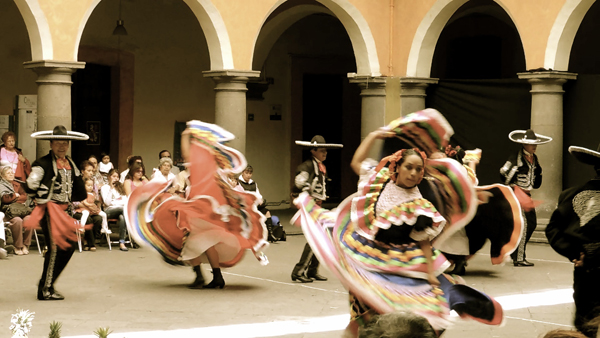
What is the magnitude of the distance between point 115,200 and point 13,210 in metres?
1.66

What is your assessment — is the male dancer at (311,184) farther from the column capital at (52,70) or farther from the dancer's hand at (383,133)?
the column capital at (52,70)

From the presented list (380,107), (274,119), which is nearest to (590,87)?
(380,107)

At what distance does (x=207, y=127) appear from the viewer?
9.68 metres

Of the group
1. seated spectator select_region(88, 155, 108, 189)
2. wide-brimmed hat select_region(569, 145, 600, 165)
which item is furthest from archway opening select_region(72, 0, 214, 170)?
wide-brimmed hat select_region(569, 145, 600, 165)

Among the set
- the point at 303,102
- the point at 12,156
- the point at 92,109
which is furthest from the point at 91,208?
the point at 303,102

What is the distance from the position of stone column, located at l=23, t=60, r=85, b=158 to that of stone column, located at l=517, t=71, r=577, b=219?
711cm

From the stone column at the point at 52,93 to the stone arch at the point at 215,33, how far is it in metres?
2.42

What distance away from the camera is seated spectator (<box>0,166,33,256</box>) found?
40.7ft

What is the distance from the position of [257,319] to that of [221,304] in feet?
2.70

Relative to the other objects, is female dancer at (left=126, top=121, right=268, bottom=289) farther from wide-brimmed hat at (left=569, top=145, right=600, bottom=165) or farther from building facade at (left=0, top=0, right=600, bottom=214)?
wide-brimmed hat at (left=569, top=145, right=600, bottom=165)

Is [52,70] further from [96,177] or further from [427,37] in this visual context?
[427,37]

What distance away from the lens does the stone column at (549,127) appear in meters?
14.6

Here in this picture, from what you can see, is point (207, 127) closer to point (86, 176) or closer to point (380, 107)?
point (86, 176)

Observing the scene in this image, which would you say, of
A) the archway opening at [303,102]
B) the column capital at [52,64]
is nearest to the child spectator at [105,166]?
the column capital at [52,64]
